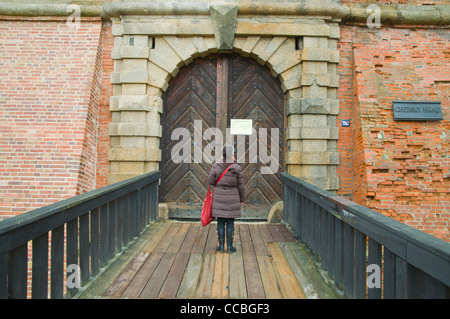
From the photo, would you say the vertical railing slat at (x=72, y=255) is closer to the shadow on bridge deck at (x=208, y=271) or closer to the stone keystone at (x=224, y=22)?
the shadow on bridge deck at (x=208, y=271)

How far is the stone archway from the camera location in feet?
19.1

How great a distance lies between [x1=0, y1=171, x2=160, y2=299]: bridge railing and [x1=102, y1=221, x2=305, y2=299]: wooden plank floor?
35cm

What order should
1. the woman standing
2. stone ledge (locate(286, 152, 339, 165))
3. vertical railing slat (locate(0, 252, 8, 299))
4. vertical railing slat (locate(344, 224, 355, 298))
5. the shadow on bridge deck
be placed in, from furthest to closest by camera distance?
stone ledge (locate(286, 152, 339, 165)), the woman standing, the shadow on bridge deck, vertical railing slat (locate(344, 224, 355, 298)), vertical railing slat (locate(0, 252, 8, 299))

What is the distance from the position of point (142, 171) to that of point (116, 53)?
2.39 m

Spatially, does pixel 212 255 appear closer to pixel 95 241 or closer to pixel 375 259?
pixel 95 241

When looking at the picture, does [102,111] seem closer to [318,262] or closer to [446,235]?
[318,262]

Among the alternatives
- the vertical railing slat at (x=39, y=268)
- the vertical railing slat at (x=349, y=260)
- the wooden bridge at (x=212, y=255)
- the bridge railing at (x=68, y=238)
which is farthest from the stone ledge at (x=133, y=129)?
the vertical railing slat at (x=349, y=260)

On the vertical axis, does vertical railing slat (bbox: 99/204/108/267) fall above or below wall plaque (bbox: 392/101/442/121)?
below

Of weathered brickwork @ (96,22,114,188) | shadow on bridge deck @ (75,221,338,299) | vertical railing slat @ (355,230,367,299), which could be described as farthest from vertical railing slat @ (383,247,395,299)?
weathered brickwork @ (96,22,114,188)

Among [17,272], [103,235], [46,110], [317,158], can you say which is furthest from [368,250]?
[46,110]

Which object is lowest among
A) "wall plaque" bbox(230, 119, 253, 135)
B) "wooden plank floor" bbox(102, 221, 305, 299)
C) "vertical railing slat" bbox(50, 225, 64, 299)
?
"wooden plank floor" bbox(102, 221, 305, 299)

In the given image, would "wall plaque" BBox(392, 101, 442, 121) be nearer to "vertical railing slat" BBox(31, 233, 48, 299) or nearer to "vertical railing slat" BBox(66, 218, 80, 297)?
"vertical railing slat" BBox(66, 218, 80, 297)

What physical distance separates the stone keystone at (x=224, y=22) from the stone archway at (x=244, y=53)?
0.11 metres

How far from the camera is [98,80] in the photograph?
6.00 metres
